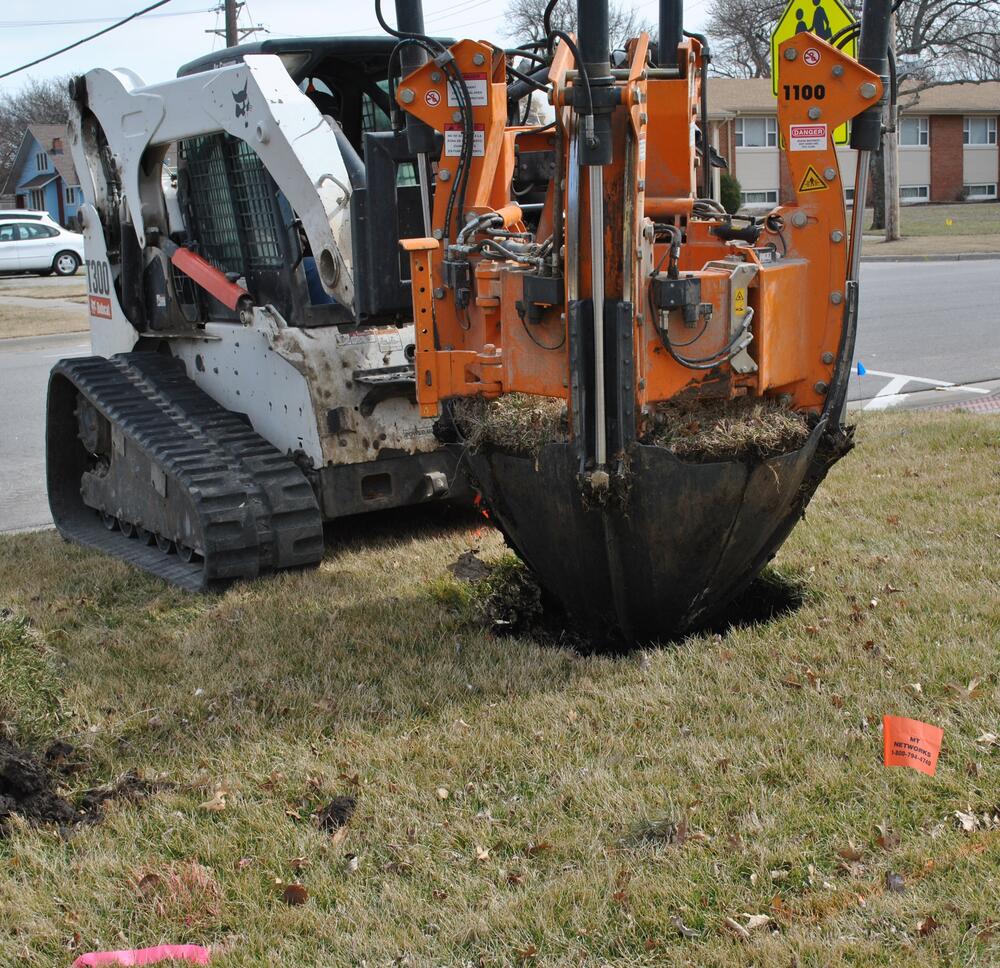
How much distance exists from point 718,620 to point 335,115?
382 cm

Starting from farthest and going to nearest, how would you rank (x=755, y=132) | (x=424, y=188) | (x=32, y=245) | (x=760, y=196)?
(x=755, y=132) < (x=760, y=196) < (x=32, y=245) < (x=424, y=188)

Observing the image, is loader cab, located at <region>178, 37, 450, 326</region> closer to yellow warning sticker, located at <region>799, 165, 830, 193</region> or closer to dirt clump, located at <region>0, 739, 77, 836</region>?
yellow warning sticker, located at <region>799, 165, 830, 193</region>

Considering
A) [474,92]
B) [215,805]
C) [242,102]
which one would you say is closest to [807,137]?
[474,92]

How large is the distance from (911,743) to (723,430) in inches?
48.3

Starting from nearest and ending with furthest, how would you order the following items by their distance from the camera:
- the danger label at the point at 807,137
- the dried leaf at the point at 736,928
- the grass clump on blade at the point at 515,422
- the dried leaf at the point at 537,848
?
the dried leaf at the point at 736,928
the dried leaf at the point at 537,848
the danger label at the point at 807,137
the grass clump on blade at the point at 515,422

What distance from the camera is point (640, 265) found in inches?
171

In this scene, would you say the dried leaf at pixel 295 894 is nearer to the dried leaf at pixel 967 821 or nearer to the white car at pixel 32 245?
the dried leaf at pixel 967 821

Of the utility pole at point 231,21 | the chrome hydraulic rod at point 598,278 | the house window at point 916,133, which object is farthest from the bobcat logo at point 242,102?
the house window at point 916,133

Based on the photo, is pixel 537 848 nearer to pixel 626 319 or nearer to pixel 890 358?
pixel 626 319

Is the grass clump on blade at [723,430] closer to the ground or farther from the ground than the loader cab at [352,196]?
closer to the ground

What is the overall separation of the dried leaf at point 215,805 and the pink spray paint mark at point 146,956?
686 mm

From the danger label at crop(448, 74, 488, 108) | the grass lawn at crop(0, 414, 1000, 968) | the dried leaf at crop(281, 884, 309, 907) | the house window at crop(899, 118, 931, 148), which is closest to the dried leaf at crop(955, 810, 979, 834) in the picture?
the grass lawn at crop(0, 414, 1000, 968)

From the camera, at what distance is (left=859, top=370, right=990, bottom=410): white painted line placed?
10367 millimetres

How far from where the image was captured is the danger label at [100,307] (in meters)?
7.88
